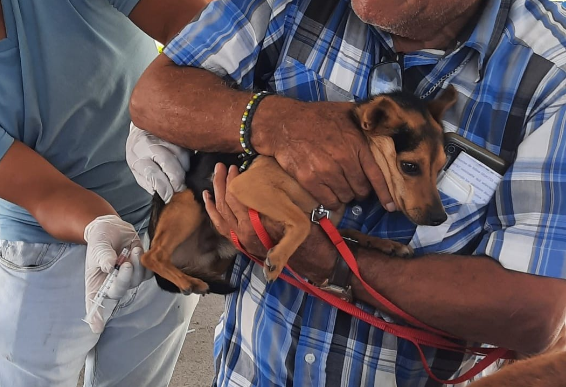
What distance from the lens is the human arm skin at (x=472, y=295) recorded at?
1.18m

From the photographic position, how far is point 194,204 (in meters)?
1.64

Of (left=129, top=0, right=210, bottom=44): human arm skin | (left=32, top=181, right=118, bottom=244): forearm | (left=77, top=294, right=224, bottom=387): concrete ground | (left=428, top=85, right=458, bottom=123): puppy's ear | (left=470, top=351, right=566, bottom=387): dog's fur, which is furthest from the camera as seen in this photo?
(left=77, top=294, right=224, bottom=387): concrete ground

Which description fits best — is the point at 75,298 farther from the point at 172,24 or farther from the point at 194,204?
the point at 172,24

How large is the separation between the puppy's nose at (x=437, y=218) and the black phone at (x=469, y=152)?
14 centimetres

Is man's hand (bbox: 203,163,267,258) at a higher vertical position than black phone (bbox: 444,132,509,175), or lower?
lower

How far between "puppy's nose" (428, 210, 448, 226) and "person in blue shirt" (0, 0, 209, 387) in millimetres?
815

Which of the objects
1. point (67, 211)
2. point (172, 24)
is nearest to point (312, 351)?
point (67, 211)

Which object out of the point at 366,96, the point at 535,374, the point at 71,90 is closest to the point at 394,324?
the point at 366,96

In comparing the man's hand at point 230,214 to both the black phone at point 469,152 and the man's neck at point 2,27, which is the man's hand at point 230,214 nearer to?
the black phone at point 469,152

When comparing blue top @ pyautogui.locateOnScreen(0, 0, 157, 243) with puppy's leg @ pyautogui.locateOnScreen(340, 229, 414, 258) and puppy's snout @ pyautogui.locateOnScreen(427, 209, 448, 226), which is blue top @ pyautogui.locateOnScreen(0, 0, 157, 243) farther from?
puppy's snout @ pyautogui.locateOnScreen(427, 209, 448, 226)

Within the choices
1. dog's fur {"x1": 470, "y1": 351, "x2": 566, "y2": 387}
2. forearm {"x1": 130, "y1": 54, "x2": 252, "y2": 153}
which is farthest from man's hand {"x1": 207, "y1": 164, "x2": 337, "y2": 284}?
dog's fur {"x1": 470, "y1": 351, "x2": 566, "y2": 387}

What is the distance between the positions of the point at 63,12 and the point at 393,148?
3.88ft

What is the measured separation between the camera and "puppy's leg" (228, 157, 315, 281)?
1.32 meters

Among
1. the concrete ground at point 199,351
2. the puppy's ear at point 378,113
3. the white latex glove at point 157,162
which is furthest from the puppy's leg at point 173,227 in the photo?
the concrete ground at point 199,351
